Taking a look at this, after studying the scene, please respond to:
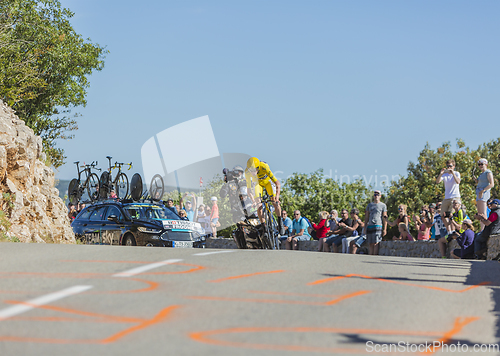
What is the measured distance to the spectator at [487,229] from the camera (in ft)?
38.6

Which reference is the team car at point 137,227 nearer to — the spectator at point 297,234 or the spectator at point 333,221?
the spectator at point 297,234

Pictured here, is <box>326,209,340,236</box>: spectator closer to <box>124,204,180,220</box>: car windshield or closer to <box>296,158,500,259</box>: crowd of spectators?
<box>296,158,500,259</box>: crowd of spectators

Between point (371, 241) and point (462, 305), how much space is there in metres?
8.75

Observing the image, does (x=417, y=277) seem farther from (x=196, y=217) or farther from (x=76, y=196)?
(x=76, y=196)

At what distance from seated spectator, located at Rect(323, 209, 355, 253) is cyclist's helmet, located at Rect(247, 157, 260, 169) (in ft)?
16.1

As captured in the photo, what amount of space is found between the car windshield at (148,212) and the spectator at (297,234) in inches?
140

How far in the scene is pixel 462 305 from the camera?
527 centimetres

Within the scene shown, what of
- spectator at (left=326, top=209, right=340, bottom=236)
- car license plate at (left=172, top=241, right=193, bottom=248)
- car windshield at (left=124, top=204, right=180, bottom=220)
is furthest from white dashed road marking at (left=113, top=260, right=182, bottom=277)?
spectator at (left=326, top=209, right=340, bottom=236)

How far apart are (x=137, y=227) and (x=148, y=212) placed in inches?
28.3

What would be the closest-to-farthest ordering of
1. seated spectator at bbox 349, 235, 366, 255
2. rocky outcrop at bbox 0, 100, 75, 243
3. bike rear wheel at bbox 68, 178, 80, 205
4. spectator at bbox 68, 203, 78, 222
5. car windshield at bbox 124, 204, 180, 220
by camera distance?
rocky outcrop at bbox 0, 100, 75, 243, seated spectator at bbox 349, 235, 366, 255, car windshield at bbox 124, 204, 180, 220, spectator at bbox 68, 203, 78, 222, bike rear wheel at bbox 68, 178, 80, 205

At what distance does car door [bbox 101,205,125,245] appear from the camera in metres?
15.5

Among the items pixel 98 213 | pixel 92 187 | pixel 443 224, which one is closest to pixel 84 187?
pixel 92 187

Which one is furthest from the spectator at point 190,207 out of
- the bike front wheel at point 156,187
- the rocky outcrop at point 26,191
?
the rocky outcrop at point 26,191

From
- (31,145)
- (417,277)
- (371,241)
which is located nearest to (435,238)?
(371,241)
